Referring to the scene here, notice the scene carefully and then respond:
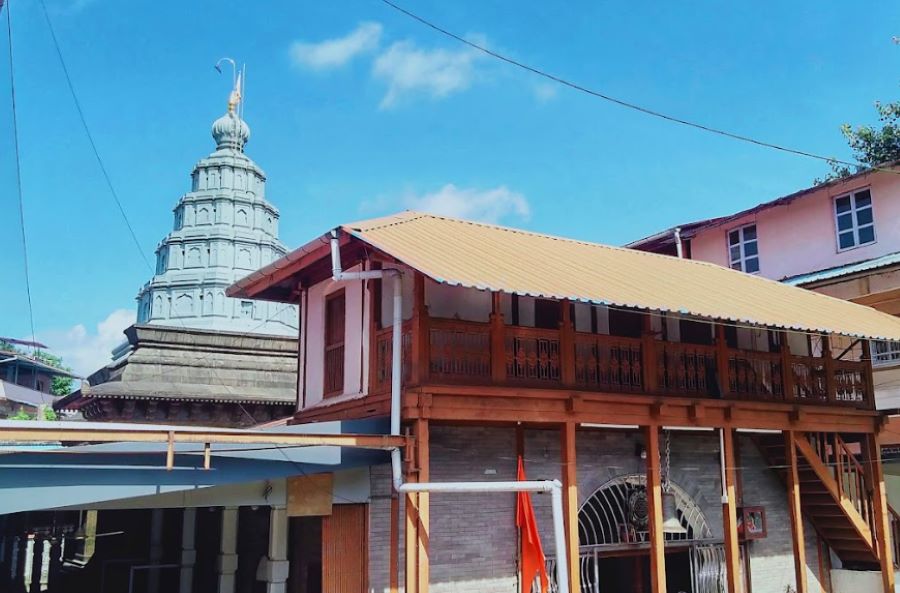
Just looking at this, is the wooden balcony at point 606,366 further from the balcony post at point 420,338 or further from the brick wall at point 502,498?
the brick wall at point 502,498

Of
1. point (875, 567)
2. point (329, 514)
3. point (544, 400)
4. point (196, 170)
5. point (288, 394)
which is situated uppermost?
point (196, 170)

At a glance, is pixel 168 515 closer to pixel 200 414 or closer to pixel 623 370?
pixel 200 414

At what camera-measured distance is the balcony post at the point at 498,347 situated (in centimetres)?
1028

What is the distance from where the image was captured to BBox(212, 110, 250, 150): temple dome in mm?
34250

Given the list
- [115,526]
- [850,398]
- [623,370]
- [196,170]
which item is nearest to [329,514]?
[623,370]

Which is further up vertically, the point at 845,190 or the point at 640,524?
the point at 845,190

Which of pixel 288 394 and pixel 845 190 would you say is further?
pixel 288 394

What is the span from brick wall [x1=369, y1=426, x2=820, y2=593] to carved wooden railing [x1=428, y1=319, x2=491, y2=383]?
128 cm

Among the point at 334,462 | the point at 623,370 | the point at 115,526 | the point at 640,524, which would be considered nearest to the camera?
the point at 334,462

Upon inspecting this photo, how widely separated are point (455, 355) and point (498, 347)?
56 centimetres

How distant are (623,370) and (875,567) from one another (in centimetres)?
637

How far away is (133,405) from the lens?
18234 millimetres

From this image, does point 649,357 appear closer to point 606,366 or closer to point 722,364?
point 606,366

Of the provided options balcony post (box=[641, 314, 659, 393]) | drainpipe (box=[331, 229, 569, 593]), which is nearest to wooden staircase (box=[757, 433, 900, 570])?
balcony post (box=[641, 314, 659, 393])
